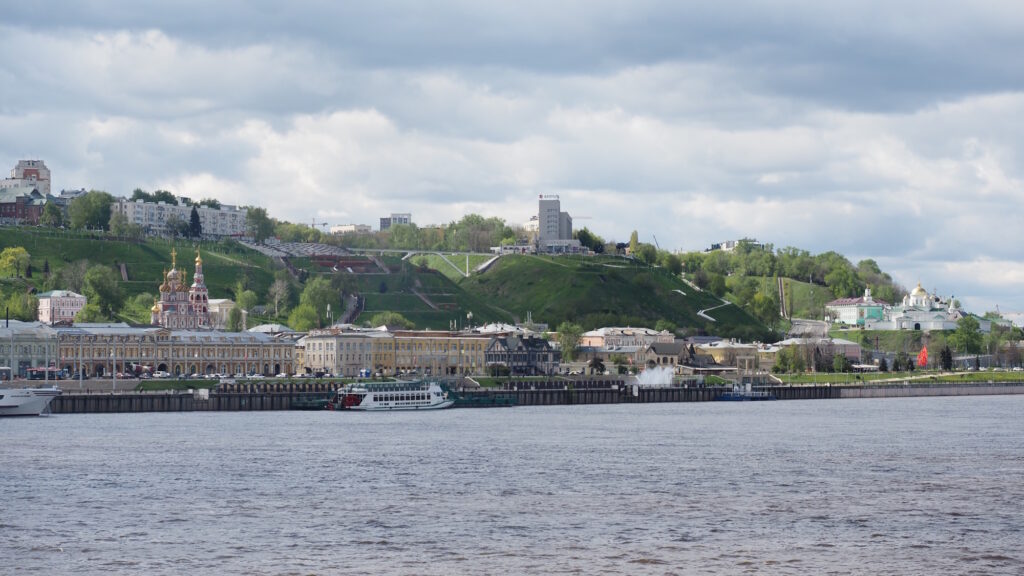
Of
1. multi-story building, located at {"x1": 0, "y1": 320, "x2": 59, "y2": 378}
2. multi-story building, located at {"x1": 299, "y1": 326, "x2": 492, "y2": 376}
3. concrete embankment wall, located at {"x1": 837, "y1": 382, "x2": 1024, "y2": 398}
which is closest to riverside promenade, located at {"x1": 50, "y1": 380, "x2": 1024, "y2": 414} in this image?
concrete embankment wall, located at {"x1": 837, "y1": 382, "x2": 1024, "y2": 398}

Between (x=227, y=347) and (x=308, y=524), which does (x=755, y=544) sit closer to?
(x=308, y=524)

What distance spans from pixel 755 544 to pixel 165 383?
109 meters

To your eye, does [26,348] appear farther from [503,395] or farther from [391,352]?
[503,395]

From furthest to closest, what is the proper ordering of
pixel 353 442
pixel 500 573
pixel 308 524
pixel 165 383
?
pixel 165 383 → pixel 353 442 → pixel 308 524 → pixel 500 573

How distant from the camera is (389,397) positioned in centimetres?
13525

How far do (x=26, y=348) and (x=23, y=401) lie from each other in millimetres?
54084

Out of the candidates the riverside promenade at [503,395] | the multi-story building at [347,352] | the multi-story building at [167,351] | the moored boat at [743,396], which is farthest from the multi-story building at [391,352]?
the moored boat at [743,396]

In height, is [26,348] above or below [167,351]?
above

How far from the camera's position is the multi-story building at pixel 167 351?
170 m

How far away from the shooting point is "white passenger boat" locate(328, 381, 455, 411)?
134125 millimetres

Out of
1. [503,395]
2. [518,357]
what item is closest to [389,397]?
[503,395]

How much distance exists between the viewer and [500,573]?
4262 cm

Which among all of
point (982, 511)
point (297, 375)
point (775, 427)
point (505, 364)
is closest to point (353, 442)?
point (775, 427)

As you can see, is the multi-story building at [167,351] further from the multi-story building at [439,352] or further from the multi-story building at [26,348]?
the multi-story building at [439,352]
